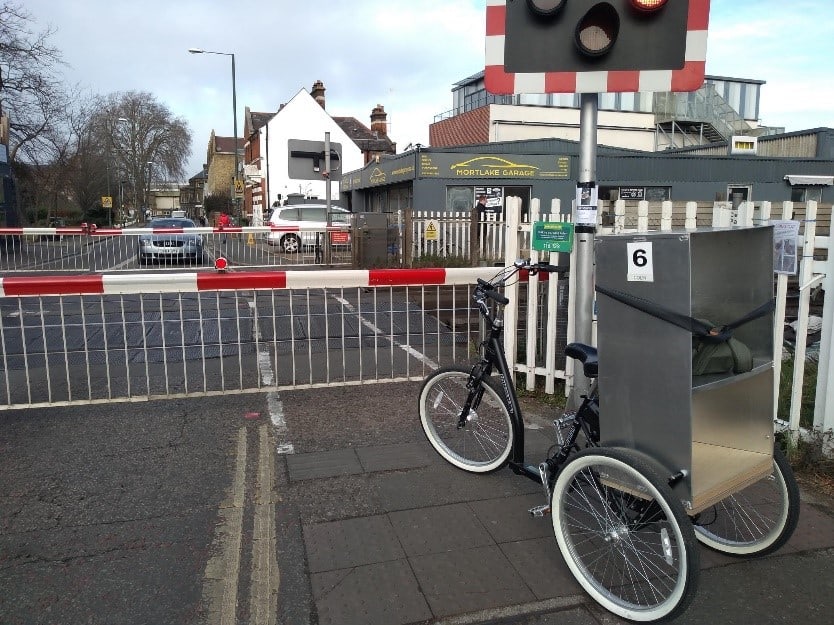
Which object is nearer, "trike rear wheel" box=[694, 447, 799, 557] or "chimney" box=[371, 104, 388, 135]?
"trike rear wheel" box=[694, 447, 799, 557]

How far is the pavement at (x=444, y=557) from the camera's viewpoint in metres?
2.76

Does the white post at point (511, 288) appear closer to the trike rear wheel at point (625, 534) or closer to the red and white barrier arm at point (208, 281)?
the red and white barrier arm at point (208, 281)

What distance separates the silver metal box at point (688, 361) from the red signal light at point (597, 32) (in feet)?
5.12

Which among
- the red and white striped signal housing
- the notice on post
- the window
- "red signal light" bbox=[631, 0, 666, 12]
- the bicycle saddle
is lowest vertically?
the bicycle saddle

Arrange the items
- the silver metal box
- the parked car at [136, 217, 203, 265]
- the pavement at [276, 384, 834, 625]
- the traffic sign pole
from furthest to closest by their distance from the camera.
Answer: the parked car at [136, 217, 203, 265]
the traffic sign pole
the pavement at [276, 384, 834, 625]
the silver metal box

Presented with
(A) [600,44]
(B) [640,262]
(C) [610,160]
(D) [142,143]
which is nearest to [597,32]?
(A) [600,44]

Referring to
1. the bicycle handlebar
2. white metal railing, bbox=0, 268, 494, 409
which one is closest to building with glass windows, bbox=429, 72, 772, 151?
white metal railing, bbox=0, 268, 494, 409

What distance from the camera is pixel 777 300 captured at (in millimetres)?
4125

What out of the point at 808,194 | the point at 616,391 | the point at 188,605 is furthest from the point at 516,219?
the point at 808,194

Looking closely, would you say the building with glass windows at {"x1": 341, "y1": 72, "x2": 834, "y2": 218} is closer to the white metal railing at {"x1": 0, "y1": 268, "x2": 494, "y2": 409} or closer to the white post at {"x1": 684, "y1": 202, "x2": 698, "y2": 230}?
the white metal railing at {"x1": 0, "y1": 268, "x2": 494, "y2": 409}

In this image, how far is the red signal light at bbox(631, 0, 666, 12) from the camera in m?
3.68

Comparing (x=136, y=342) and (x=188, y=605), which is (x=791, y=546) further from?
(x=136, y=342)

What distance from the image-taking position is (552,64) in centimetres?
398

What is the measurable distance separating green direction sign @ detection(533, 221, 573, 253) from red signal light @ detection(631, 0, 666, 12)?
1372mm
